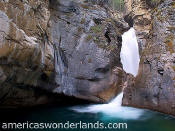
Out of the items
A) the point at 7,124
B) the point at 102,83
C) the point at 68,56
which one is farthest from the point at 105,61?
the point at 7,124

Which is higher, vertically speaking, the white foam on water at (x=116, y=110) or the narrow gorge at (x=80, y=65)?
the narrow gorge at (x=80, y=65)

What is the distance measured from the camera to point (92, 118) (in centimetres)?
915

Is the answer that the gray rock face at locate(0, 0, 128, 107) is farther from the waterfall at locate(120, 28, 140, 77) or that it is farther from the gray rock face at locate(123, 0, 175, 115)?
the gray rock face at locate(123, 0, 175, 115)

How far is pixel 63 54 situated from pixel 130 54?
6724mm

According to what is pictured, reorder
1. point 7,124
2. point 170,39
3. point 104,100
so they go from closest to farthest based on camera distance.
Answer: point 7,124 → point 170,39 → point 104,100

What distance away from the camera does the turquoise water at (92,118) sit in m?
7.80

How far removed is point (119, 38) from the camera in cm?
1518

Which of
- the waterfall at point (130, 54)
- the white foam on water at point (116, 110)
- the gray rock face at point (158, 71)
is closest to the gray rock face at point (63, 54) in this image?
the white foam on water at point (116, 110)

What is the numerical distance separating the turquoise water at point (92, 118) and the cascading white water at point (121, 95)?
0.59 metres

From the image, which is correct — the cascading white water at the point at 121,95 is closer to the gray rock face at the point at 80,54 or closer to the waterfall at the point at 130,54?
the waterfall at the point at 130,54

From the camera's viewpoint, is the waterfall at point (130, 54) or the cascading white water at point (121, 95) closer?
the cascading white water at point (121, 95)

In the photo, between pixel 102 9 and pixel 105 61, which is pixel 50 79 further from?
pixel 102 9

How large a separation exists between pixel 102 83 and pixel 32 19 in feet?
21.5

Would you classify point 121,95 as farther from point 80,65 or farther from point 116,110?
point 80,65
